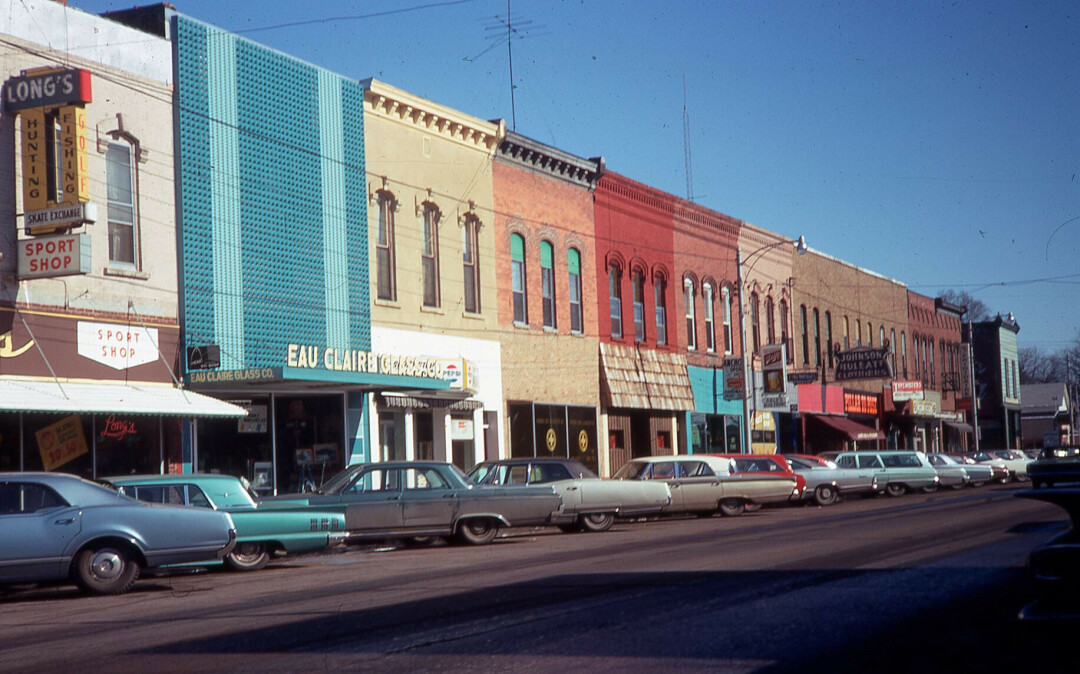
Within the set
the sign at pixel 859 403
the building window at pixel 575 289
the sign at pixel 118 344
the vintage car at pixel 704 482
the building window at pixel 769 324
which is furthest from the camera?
the sign at pixel 859 403

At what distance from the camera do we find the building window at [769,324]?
4859 cm

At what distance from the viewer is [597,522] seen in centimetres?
2400

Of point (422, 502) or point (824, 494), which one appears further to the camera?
point (824, 494)

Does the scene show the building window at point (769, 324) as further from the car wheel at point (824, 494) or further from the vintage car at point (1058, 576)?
the vintage car at point (1058, 576)

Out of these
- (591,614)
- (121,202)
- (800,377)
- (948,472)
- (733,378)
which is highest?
(121,202)

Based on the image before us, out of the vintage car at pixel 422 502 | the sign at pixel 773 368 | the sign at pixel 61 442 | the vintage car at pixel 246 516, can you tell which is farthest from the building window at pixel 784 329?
the vintage car at pixel 246 516

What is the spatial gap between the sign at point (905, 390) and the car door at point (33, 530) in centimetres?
5047

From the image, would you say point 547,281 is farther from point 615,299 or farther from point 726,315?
point 726,315

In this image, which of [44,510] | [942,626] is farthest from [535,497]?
[942,626]

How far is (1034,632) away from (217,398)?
18.7 meters

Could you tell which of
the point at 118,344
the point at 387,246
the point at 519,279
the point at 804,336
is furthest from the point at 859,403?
the point at 118,344

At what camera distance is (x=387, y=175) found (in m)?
29.8

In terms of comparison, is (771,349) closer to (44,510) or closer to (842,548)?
(842,548)

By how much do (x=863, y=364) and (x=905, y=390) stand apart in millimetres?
8250
